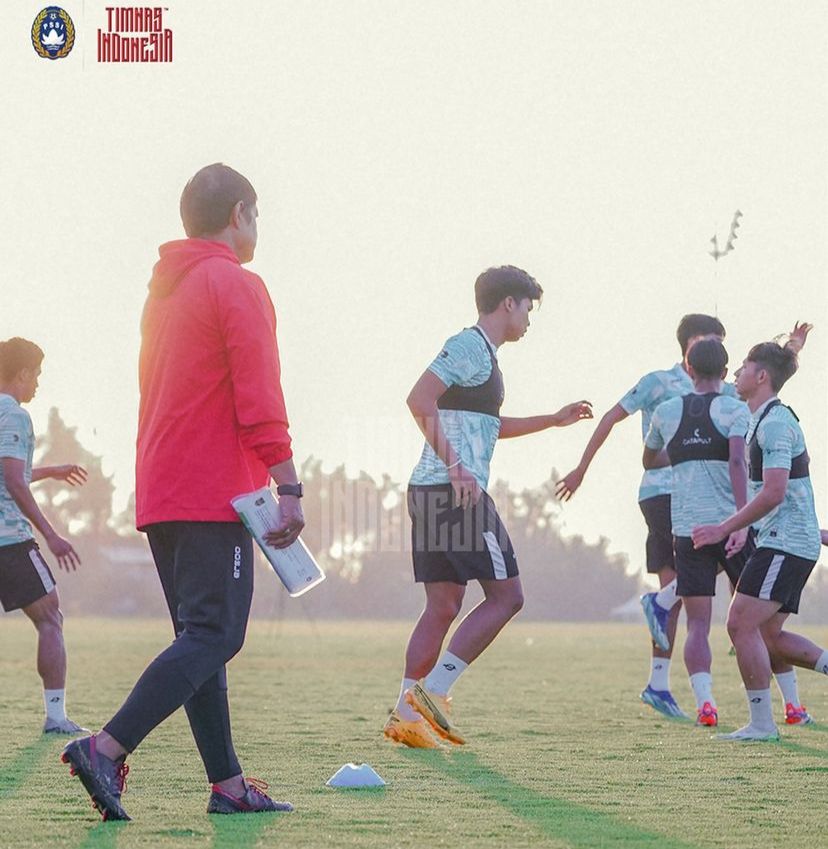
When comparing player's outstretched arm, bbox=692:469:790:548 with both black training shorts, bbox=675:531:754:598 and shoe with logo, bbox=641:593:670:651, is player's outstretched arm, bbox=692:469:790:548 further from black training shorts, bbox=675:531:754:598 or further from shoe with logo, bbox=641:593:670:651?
shoe with logo, bbox=641:593:670:651

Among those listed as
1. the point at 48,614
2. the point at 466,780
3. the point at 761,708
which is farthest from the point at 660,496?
the point at 466,780

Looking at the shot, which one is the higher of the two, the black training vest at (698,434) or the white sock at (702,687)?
the black training vest at (698,434)

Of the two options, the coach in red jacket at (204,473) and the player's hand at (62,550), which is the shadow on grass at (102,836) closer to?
the coach in red jacket at (204,473)

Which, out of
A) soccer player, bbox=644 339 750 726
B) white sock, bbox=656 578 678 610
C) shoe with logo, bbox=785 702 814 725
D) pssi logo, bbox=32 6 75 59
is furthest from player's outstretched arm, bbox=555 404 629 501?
pssi logo, bbox=32 6 75 59

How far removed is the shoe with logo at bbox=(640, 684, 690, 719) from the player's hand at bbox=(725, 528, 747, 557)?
1.73 meters

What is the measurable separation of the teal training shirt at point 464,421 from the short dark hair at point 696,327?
2.53 metres

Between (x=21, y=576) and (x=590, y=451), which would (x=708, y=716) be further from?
(x=21, y=576)

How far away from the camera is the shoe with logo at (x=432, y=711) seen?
313 inches

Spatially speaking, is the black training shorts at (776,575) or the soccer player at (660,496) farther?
the soccer player at (660,496)

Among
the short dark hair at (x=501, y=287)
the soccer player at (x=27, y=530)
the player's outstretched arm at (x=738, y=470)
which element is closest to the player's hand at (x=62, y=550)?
the soccer player at (x=27, y=530)

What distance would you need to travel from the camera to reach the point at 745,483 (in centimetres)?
907

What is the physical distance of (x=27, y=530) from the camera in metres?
8.94

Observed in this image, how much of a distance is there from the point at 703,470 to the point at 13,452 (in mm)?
3737

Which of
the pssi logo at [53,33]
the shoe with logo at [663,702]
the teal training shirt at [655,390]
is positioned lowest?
the shoe with logo at [663,702]
